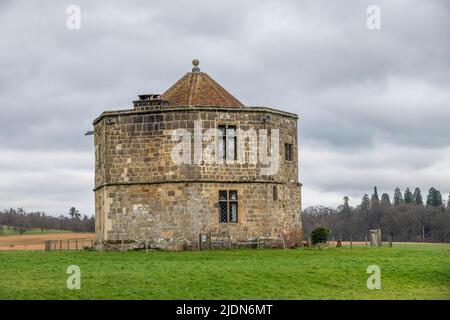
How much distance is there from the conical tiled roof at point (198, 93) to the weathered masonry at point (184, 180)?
759 millimetres

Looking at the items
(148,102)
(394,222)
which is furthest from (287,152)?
(394,222)

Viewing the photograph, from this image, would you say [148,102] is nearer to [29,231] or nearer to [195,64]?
[195,64]

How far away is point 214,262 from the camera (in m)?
32.7

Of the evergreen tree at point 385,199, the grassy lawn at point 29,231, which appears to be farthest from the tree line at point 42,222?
the evergreen tree at point 385,199

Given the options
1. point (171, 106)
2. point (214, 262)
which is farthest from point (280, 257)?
point (171, 106)

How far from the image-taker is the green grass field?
25.1 metres

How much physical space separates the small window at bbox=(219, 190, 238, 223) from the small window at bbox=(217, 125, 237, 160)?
176 centimetres

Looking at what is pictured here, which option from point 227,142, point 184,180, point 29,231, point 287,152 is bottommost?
point 29,231

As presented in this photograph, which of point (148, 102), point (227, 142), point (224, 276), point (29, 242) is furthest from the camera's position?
point (29, 242)

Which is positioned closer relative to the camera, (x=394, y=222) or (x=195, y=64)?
(x=195, y=64)

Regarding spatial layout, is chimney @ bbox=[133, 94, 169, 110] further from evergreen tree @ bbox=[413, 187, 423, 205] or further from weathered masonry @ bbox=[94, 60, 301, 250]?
evergreen tree @ bbox=[413, 187, 423, 205]

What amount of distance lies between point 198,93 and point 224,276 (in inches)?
734

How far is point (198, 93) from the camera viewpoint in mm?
45031
